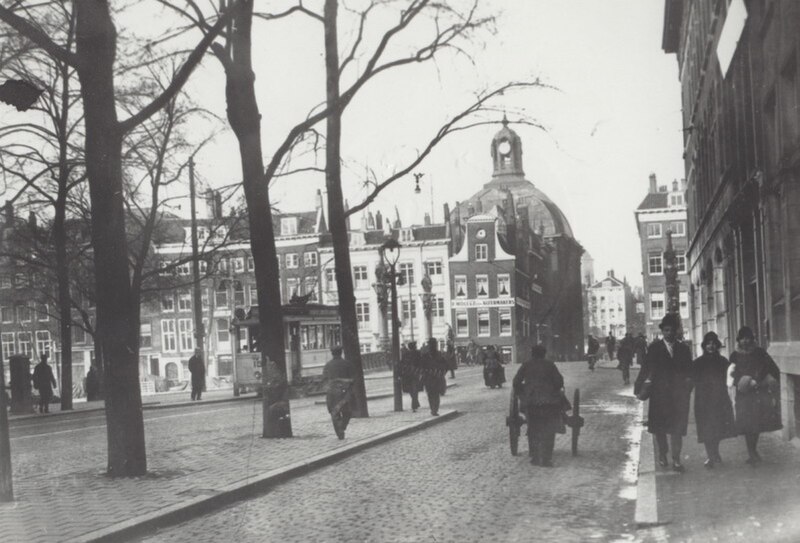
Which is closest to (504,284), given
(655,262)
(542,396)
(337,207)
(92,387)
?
(655,262)

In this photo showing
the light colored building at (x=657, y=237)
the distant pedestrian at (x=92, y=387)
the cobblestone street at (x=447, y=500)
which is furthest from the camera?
the light colored building at (x=657, y=237)

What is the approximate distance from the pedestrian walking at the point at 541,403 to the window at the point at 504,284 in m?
61.4

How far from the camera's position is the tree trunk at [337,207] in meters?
19.9

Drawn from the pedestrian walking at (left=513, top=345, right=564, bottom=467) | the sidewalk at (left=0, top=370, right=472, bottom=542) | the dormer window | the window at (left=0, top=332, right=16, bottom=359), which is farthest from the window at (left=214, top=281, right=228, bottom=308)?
the pedestrian walking at (left=513, top=345, right=564, bottom=467)

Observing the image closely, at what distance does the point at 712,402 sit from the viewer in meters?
11.0

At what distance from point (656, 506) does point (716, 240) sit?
671 inches

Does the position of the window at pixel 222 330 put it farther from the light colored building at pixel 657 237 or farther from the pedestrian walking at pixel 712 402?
the pedestrian walking at pixel 712 402

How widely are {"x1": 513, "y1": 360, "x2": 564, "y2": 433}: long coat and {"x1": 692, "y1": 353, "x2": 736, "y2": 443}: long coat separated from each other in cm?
158

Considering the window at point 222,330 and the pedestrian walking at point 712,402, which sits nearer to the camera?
the pedestrian walking at point 712,402

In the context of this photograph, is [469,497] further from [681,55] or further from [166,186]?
[681,55]

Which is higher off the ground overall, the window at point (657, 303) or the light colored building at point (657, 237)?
the light colored building at point (657, 237)

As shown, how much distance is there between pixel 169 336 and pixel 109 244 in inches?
2613

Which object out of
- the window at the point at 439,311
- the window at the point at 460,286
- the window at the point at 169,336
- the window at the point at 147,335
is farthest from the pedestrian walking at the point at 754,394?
the window at the point at 147,335

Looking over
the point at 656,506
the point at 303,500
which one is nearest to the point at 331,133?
the point at 303,500
